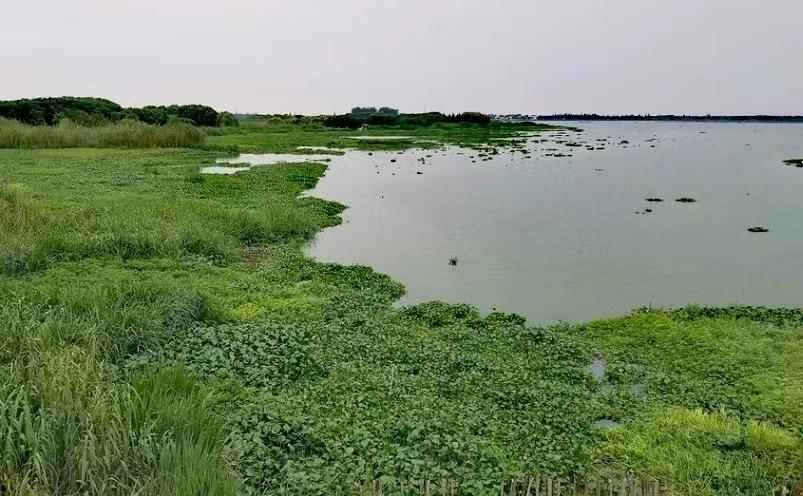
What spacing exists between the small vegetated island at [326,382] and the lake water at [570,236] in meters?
1.67

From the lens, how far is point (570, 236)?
18.8m

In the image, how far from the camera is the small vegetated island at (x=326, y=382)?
5086 mm

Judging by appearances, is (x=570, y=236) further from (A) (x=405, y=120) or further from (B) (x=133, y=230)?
(A) (x=405, y=120)

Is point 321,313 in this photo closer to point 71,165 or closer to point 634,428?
point 634,428

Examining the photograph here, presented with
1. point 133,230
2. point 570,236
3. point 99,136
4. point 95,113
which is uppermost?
point 95,113

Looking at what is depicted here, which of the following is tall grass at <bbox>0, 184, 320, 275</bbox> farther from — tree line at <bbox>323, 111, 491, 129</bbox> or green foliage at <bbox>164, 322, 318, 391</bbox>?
tree line at <bbox>323, 111, 491, 129</bbox>

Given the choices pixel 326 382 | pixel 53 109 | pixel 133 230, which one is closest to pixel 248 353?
pixel 326 382

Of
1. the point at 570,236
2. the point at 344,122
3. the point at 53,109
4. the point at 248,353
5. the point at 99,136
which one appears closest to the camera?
the point at 248,353

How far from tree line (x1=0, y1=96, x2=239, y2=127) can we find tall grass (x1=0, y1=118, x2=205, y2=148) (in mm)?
→ 8872

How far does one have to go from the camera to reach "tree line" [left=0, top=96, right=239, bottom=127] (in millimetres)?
56062

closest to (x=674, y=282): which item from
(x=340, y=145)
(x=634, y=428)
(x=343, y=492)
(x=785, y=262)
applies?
(x=785, y=262)

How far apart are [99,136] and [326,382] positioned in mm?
40705

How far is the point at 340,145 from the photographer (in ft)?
176

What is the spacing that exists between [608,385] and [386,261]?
814 centimetres
